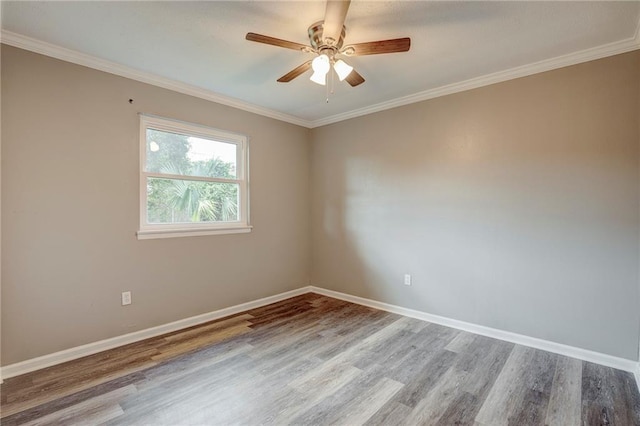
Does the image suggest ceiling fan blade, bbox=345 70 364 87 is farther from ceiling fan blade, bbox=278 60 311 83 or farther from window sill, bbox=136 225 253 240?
window sill, bbox=136 225 253 240

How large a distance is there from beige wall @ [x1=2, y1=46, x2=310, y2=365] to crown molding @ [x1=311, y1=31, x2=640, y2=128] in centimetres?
201

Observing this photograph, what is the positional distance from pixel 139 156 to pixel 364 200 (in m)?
2.58

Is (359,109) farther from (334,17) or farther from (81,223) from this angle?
(81,223)

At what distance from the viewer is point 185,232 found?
3.19m

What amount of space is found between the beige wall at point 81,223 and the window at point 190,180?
0.34 ft

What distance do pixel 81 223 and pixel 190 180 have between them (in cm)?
103

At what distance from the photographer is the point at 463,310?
10.3 ft

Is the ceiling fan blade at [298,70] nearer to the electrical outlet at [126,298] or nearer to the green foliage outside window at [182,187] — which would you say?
the green foliage outside window at [182,187]

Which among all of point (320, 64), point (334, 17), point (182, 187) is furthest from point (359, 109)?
point (182, 187)

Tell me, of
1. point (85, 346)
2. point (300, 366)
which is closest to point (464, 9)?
point (300, 366)

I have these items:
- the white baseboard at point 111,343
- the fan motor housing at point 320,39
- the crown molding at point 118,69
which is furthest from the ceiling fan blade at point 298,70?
the white baseboard at point 111,343

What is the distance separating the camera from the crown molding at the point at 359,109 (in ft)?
7.52

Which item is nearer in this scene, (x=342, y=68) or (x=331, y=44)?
(x=331, y=44)

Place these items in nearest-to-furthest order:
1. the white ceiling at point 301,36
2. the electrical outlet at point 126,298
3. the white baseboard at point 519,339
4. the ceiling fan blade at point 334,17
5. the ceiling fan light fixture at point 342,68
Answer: the ceiling fan blade at point 334,17
the white ceiling at point 301,36
the ceiling fan light fixture at point 342,68
the white baseboard at point 519,339
the electrical outlet at point 126,298
